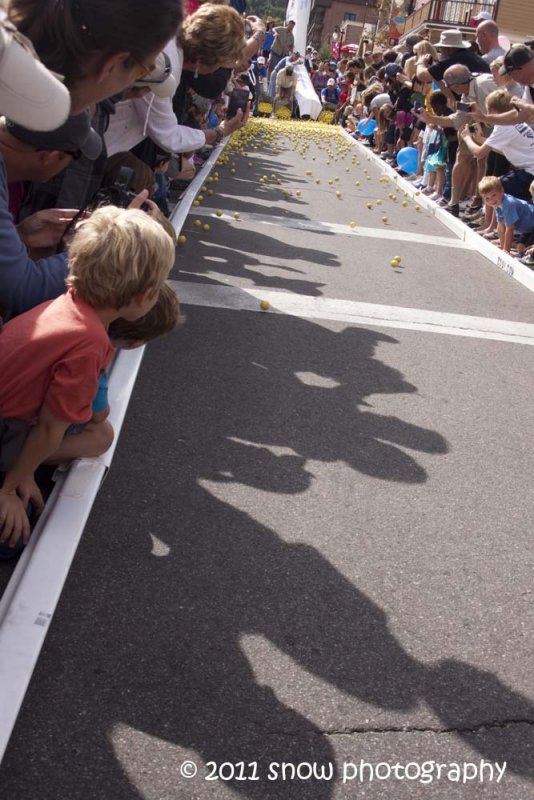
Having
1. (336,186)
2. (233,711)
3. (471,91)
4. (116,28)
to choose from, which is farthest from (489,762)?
(336,186)

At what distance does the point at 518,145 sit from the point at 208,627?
9050 millimetres

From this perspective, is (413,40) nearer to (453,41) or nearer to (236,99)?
(453,41)

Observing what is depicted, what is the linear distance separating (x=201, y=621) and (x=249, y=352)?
324 centimetres

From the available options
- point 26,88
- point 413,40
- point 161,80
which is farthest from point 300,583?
point 413,40

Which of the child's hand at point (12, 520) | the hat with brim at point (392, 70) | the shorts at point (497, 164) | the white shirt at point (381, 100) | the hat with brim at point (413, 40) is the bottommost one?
the child's hand at point (12, 520)

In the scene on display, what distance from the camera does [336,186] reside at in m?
16.2

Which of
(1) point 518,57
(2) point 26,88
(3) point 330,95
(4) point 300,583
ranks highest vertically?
(1) point 518,57

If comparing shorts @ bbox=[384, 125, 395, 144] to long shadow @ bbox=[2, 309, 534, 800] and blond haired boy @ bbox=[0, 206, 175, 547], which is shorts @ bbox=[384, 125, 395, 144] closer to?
long shadow @ bbox=[2, 309, 534, 800]

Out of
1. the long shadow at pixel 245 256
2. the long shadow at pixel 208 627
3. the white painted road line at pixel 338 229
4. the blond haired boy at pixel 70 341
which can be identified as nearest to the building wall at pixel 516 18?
the white painted road line at pixel 338 229

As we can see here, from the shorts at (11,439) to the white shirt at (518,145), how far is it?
8663 millimetres

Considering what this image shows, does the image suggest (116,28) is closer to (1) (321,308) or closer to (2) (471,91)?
(1) (321,308)

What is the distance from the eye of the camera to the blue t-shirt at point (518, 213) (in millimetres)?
10305

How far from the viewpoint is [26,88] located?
1781 mm

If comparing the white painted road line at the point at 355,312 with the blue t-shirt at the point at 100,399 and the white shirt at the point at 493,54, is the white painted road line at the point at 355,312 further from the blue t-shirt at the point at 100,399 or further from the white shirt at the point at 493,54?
the white shirt at the point at 493,54
